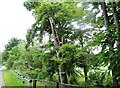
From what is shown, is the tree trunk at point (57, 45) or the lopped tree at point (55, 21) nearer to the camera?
the lopped tree at point (55, 21)

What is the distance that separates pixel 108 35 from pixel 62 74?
264 cm

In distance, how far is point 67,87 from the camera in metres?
2.07

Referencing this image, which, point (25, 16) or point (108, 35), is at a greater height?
point (25, 16)

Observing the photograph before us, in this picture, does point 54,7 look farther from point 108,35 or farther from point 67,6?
point 108,35

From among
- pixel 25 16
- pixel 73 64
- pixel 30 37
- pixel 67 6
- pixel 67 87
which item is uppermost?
pixel 25 16

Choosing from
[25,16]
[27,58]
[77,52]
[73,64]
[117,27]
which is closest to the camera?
[117,27]

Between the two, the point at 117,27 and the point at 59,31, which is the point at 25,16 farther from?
the point at 117,27

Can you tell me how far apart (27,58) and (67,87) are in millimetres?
4902

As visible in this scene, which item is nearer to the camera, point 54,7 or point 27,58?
point 54,7

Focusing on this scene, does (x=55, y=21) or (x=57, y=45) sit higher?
(x=55, y=21)

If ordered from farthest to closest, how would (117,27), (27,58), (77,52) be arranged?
(27,58) → (77,52) → (117,27)

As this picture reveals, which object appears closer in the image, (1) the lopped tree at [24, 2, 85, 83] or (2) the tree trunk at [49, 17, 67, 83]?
(1) the lopped tree at [24, 2, 85, 83]

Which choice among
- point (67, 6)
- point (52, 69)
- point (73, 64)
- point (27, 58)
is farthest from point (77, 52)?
point (27, 58)

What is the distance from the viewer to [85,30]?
3871 millimetres
